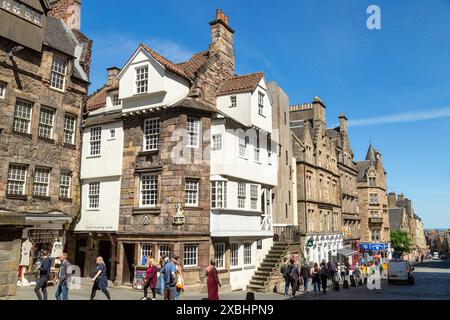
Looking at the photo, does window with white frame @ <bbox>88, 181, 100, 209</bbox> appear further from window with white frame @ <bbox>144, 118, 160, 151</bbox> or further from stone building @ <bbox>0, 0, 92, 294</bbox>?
window with white frame @ <bbox>144, 118, 160, 151</bbox>

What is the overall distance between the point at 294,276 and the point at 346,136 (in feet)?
113

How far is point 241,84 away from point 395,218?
73501 millimetres

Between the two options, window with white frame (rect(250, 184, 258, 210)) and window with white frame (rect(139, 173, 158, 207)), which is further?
window with white frame (rect(250, 184, 258, 210))

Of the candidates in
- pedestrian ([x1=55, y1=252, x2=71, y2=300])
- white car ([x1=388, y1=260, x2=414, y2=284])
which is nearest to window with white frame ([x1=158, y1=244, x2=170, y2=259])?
pedestrian ([x1=55, y1=252, x2=71, y2=300])

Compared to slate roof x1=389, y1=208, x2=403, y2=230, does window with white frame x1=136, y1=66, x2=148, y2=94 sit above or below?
above

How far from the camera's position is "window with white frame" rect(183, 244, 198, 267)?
779 inches

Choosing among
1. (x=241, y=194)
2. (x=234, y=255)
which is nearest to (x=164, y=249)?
(x=234, y=255)

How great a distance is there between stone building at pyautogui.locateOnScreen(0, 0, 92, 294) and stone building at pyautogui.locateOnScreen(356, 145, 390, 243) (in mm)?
46850

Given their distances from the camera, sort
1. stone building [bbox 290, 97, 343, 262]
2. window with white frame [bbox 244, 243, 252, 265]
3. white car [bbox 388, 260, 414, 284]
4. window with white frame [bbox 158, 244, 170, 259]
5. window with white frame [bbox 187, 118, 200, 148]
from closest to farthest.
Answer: window with white frame [bbox 158, 244, 170, 259], window with white frame [bbox 187, 118, 200, 148], window with white frame [bbox 244, 243, 252, 265], white car [bbox 388, 260, 414, 284], stone building [bbox 290, 97, 343, 262]

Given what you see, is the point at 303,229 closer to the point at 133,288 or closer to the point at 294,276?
the point at 294,276

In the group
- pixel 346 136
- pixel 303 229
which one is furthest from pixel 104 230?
pixel 346 136

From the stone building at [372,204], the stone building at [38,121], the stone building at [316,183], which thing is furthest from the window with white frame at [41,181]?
the stone building at [372,204]

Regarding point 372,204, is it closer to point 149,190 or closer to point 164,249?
point 149,190
